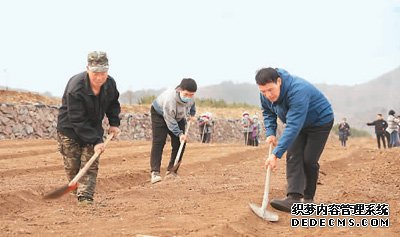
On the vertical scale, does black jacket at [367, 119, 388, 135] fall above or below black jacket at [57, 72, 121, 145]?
below

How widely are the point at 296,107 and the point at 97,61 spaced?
2.11m

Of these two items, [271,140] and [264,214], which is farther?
[271,140]

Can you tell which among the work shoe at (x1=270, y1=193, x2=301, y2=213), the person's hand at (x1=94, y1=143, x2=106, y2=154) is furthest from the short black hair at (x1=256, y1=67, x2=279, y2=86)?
the person's hand at (x1=94, y1=143, x2=106, y2=154)

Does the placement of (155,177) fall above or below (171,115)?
below

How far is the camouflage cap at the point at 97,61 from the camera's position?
6.91 meters

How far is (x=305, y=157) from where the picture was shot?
712cm

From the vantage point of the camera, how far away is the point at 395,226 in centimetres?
608

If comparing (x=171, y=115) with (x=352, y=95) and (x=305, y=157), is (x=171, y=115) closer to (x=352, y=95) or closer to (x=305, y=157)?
(x=305, y=157)

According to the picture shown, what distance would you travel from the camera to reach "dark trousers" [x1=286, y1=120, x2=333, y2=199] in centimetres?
708

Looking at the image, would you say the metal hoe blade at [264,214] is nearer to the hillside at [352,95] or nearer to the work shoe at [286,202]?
the work shoe at [286,202]

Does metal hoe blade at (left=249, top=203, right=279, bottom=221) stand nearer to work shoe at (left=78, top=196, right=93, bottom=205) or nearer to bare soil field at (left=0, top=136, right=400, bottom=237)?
bare soil field at (left=0, top=136, right=400, bottom=237)

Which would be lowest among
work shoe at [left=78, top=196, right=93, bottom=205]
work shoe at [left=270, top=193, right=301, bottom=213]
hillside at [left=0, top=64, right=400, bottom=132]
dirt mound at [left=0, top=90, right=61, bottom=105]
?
hillside at [left=0, top=64, right=400, bottom=132]

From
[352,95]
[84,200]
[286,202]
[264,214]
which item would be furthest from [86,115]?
[352,95]

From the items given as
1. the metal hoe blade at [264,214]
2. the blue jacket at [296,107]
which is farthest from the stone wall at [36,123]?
the metal hoe blade at [264,214]
